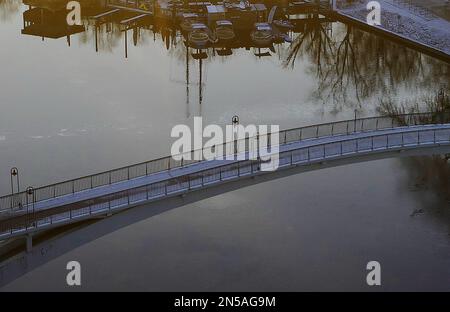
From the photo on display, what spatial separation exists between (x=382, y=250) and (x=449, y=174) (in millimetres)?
7944

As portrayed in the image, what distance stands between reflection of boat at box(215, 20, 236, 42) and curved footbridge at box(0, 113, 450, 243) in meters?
28.9

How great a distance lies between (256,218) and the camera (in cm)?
3375

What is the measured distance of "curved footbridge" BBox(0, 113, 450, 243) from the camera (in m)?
27.1

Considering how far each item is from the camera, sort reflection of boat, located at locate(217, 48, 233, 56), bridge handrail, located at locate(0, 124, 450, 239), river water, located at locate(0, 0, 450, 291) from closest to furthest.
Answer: bridge handrail, located at locate(0, 124, 450, 239), river water, located at locate(0, 0, 450, 291), reflection of boat, located at locate(217, 48, 233, 56)

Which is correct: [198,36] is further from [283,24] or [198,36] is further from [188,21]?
[283,24]

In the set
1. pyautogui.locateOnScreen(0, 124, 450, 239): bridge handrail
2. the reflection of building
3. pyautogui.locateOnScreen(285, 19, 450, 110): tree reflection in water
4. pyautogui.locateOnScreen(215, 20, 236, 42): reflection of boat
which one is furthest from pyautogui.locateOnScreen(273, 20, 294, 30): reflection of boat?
pyautogui.locateOnScreen(0, 124, 450, 239): bridge handrail

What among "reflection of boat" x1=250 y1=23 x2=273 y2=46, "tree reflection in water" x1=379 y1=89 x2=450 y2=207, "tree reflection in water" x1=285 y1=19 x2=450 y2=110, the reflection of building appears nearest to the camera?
"tree reflection in water" x1=379 y1=89 x2=450 y2=207

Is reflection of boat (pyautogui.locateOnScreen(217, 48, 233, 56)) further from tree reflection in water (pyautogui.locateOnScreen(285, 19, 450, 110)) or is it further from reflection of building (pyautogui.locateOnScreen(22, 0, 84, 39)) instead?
reflection of building (pyautogui.locateOnScreen(22, 0, 84, 39))

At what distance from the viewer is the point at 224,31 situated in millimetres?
61906

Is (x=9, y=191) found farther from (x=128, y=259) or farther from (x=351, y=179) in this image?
(x=351, y=179)

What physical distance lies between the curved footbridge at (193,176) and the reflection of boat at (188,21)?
3010 cm

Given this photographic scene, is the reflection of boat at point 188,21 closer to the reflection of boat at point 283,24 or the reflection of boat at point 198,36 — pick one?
the reflection of boat at point 198,36

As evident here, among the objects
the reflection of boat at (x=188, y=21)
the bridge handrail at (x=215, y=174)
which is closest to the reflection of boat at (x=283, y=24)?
the reflection of boat at (x=188, y=21)

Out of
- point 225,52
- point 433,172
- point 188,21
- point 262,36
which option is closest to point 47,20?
point 188,21
